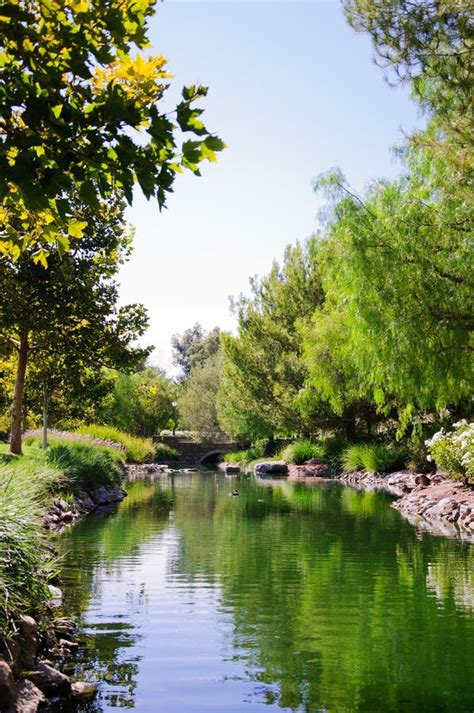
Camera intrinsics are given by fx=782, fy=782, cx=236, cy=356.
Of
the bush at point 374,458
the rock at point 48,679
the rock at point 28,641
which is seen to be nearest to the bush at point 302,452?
the bush at point 374,458

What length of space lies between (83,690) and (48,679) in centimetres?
29

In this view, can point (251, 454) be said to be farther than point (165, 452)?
No

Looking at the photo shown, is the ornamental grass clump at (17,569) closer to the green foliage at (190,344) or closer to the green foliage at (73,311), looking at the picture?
the green foliage at (73,311)

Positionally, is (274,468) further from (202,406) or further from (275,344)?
(202,406)

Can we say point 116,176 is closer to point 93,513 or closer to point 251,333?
point 93,513

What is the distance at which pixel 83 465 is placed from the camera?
67.6ft

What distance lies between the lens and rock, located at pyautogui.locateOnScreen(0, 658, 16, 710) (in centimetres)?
518

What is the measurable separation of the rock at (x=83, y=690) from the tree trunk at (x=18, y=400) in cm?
1336

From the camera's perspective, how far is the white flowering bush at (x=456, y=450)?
17.2 metres

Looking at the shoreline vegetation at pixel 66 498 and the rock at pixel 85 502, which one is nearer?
the shoreline vegetation at pixel 66 498

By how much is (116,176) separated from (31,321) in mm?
14419

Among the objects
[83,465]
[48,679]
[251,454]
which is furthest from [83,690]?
[251,454]

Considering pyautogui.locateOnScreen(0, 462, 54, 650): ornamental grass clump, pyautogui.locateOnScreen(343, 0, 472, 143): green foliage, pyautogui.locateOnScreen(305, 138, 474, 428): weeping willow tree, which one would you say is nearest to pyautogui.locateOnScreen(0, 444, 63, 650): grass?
pyautogui.locateOnScreen(0, 462, 54, 650): ornamental grass clump

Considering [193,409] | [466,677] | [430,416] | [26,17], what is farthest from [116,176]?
[193,409]
